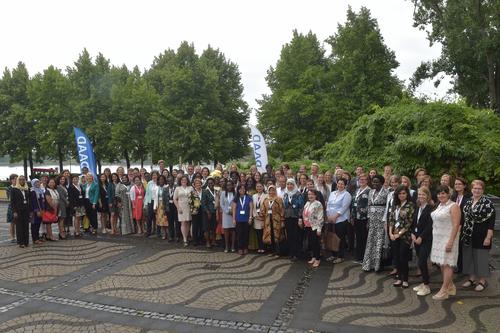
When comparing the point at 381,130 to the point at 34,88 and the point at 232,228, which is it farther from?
the point at 34,88

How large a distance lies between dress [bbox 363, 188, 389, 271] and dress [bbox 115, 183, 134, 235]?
7.17 m

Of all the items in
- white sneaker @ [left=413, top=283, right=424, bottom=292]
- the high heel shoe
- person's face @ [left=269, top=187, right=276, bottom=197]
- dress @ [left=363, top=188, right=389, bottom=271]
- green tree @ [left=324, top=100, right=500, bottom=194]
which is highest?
green tree @ [left=324, top=100, right=500, bottom=194]

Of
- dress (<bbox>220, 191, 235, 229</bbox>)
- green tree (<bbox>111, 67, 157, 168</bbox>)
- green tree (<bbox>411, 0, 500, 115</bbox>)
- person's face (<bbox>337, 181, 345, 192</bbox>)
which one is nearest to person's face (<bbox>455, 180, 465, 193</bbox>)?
person's face (<bbox>337, 181, 345, 192</bbox>)

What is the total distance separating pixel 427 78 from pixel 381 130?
673 inches

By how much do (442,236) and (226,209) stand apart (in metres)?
4.85

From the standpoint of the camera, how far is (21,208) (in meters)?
10.3

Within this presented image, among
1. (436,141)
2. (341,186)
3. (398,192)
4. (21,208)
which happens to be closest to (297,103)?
(436,141)

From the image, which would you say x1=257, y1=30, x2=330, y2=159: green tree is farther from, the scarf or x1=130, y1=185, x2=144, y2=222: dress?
the scarf

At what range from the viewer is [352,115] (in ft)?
81.6

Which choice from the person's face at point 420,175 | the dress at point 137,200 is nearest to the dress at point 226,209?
the dress at point 137,200

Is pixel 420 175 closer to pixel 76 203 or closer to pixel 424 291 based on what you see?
pixel 424 291

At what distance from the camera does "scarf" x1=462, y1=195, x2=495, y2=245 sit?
6656mm

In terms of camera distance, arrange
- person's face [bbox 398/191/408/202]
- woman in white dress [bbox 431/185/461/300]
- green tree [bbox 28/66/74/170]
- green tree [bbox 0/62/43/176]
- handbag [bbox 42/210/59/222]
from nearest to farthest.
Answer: woman in white dress [bbox 431/185/461/300]
person's face [bbox 398/191/408/202]
handbag [bbox 42/210/59/222]
green tree [bbox 28/66/74/170]
green tree [bbox 0/62/43/176]

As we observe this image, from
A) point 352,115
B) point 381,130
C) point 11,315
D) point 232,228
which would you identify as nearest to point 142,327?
point 11,315
